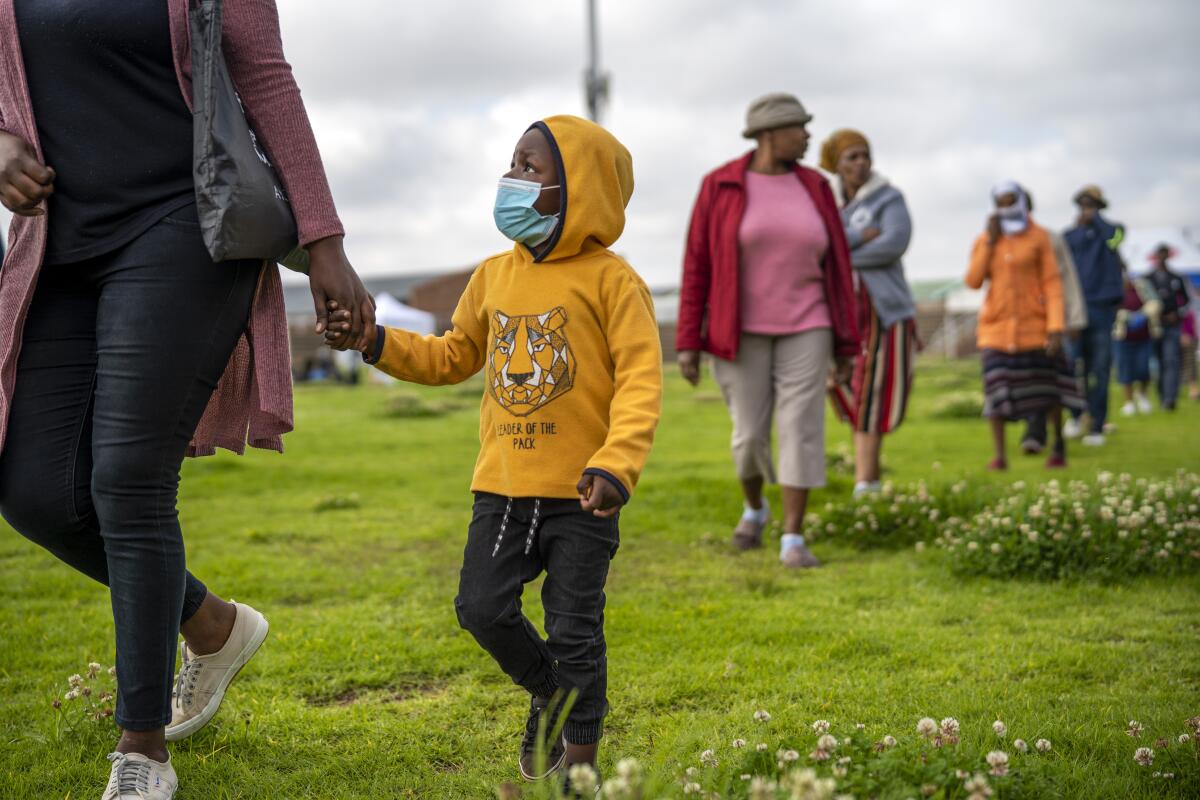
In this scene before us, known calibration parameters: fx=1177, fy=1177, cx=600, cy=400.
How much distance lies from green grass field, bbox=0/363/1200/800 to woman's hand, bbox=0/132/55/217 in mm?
1564

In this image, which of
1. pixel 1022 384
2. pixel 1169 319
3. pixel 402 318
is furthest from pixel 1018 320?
pixel 402 318

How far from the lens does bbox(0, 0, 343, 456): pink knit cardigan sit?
2.80 m

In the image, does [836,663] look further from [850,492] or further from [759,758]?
[850,492]

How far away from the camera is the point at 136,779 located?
293 centimetres

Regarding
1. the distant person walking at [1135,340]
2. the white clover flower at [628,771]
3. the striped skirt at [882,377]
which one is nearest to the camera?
the white clover flower at [628,771]

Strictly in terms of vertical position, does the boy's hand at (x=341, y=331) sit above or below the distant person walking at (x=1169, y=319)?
above

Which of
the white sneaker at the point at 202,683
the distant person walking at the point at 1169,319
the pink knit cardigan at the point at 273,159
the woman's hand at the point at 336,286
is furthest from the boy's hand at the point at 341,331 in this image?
the distant person walking at the point at 1169,319

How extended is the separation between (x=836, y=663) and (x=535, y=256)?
2001 mm

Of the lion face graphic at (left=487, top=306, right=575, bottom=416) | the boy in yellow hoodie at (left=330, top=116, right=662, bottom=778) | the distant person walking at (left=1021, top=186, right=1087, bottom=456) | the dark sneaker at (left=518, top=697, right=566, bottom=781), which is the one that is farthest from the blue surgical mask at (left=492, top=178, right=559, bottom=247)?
the distant person walking at (left=1021, top=186, right=1087, bottom=456)

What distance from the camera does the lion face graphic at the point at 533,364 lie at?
3154 mm

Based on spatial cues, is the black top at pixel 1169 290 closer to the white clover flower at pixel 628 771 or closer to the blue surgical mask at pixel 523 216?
the blue surgical mask at pixel 523 216

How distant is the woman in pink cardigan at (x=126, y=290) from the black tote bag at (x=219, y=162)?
0.09m

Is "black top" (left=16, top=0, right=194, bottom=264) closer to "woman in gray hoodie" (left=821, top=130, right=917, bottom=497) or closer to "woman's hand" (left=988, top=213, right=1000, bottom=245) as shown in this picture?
"woman in gray hoodie" (left=821, top=130, right=917, bottom=497)

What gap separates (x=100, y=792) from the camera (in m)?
3.15
